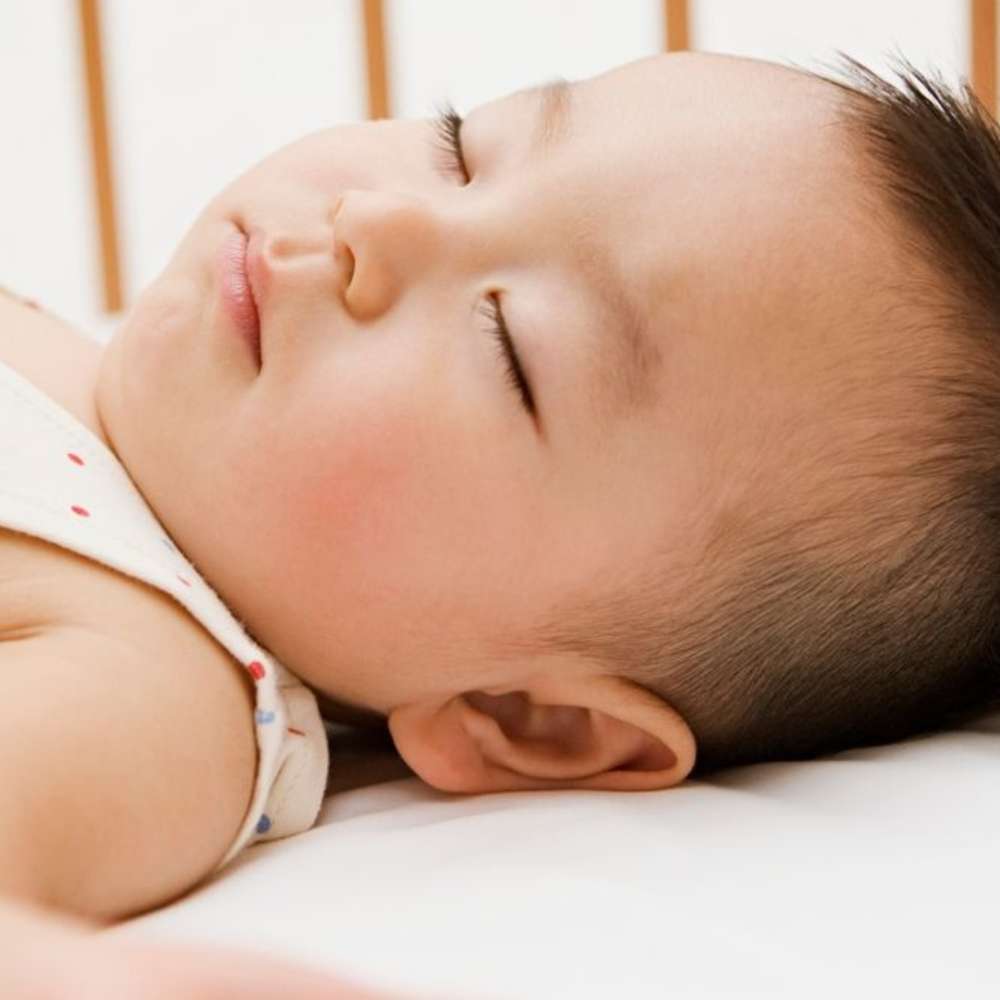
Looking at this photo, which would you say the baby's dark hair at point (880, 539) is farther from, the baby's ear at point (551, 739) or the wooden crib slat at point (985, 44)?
the wooden crib slat at point (985, 44)

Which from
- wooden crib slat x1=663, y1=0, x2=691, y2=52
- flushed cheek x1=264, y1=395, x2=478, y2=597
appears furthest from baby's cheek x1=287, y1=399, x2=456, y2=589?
wooden crib slat x1=663, y1=0, x2=691, y2=52

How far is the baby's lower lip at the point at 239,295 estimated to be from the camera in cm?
Answer: 82

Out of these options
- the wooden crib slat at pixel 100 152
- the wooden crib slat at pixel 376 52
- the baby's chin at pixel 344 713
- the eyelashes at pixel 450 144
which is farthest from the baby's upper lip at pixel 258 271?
the wooden crib slat at pixel 100 152

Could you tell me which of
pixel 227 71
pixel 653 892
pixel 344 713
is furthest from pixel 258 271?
pixel 227 71

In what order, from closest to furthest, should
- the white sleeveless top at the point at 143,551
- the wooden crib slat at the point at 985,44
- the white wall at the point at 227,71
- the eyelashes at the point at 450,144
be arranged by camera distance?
the white sleeveless top at the point at 143,551
the eyelashes at the point at 450,144
the wooden crib slat at the point at 985,44
the white wall at the point at 227,71

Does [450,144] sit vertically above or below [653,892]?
above

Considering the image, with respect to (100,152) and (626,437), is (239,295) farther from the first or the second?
(100,152)

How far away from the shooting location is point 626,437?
0.75 meters

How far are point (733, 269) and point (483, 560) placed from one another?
0.20 m

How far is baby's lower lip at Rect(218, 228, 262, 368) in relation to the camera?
818 mm

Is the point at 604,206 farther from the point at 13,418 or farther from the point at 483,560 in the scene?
the point at 13,418

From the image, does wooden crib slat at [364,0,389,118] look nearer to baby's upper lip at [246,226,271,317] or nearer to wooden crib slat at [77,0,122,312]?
wooden crib slat at [77,0,122,312]

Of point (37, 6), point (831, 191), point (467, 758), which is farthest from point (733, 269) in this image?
point (37, 6)

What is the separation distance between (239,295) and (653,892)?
425 mm
